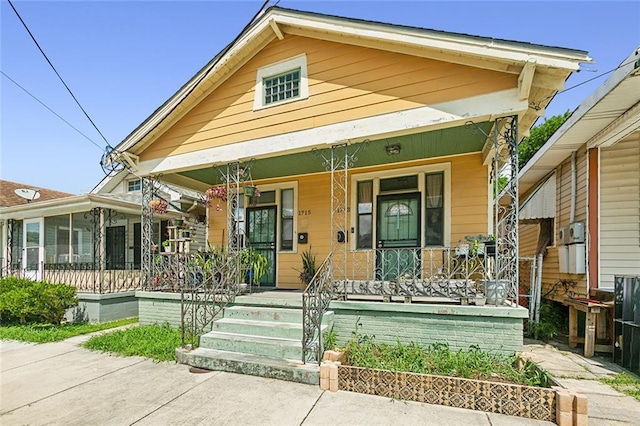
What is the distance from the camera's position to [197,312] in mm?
5863

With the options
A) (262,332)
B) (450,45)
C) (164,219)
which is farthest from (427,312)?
(164,219)

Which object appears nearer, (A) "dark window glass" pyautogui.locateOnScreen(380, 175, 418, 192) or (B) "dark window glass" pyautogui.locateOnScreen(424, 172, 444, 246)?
(B) "dark window glass" pyautogui.locateOnScreen(424, 172, 444, 246)

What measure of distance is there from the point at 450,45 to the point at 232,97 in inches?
171

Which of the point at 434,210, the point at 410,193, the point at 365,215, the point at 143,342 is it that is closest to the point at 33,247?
the point at 143,342

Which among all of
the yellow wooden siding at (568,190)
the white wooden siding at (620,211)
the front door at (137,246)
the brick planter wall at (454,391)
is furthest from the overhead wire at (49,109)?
the white wooden siding at (620,211)

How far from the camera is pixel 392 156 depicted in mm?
6699

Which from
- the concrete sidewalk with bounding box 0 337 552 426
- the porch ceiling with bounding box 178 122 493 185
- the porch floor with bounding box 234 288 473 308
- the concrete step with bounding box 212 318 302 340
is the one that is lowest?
the concrete sidewalk with bounding box 0 337 552 426

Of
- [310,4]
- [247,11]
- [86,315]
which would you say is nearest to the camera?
[247,11]

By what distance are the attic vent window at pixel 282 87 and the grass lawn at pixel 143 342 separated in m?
4.88

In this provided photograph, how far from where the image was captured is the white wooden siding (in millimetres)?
5820

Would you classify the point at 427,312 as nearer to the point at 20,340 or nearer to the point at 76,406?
the point at 76,406

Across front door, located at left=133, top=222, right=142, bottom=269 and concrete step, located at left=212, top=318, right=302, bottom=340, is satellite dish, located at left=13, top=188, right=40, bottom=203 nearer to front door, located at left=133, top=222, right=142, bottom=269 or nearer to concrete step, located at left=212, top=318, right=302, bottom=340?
front door, located at left=133, top=222, right=142, bottom=269

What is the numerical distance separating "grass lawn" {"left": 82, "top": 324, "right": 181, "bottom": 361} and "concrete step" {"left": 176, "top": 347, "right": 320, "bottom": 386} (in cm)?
52

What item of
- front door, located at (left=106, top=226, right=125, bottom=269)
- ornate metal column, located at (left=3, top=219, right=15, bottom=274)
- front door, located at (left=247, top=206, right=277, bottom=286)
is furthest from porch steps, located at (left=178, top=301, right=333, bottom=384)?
ornate metal column, located at (left=3, top=219, right=15, bottom=274)
